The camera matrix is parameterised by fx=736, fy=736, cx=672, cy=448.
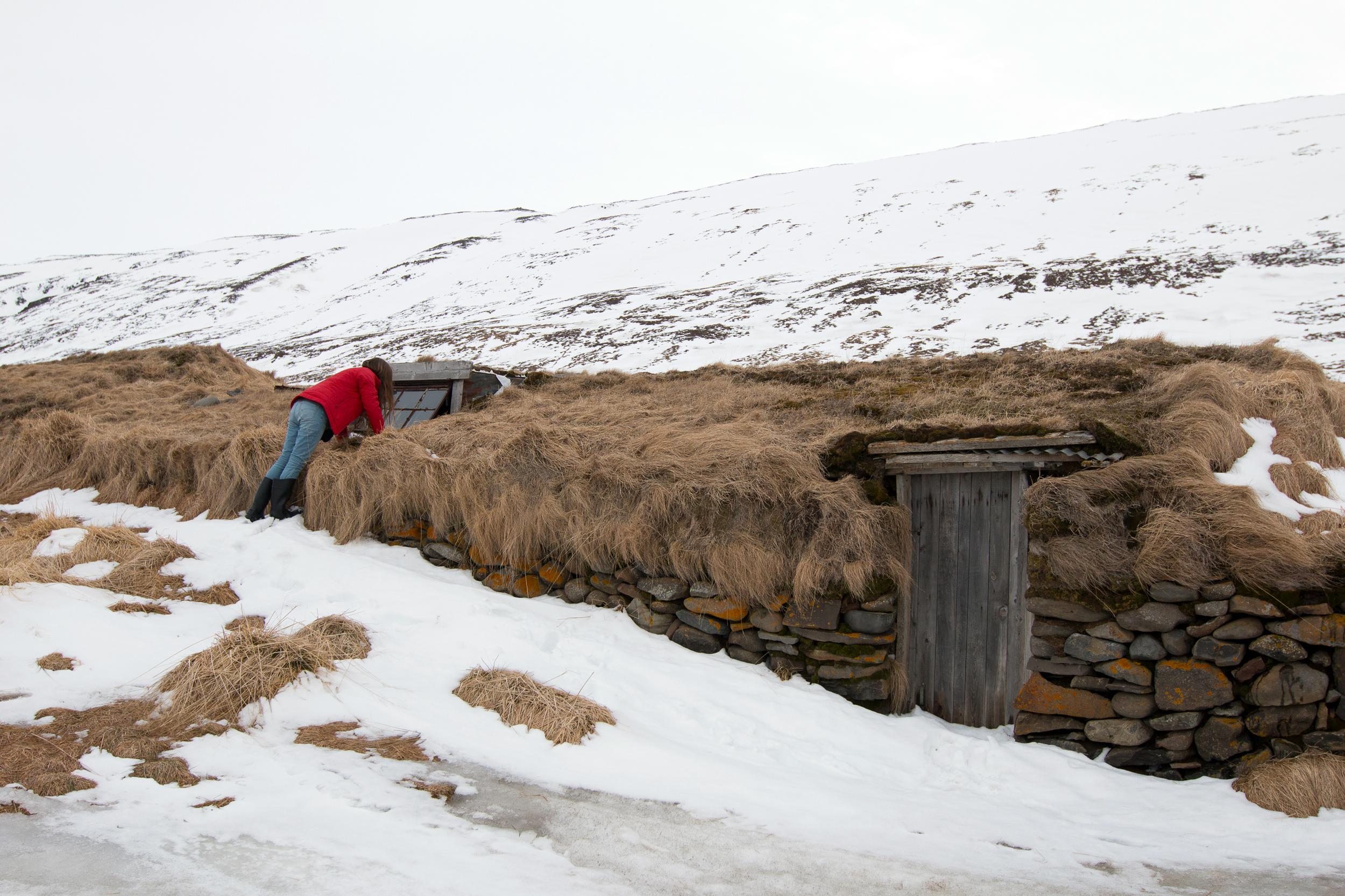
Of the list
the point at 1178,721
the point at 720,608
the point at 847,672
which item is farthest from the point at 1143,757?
the point at 720,608

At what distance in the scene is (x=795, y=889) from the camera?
2859 mm

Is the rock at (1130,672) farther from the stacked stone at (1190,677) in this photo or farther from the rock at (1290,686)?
the rock at (1290,686)

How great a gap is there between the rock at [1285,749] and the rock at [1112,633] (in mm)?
874

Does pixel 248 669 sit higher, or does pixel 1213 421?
pixel 1213 421

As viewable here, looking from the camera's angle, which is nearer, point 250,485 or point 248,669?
point 248,669

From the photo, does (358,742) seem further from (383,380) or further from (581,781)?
(383,380)

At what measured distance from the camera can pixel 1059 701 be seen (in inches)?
183

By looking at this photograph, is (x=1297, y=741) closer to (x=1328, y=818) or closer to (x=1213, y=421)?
(x=1328, y=818)

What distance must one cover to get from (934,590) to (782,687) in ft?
4.68

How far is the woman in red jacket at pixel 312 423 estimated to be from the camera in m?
6.84

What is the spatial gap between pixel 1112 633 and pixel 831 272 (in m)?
18.6

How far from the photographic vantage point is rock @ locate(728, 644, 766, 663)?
535 centimetres

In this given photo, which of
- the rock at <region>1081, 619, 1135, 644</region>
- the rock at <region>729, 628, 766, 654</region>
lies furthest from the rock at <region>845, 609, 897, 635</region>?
the rock at <region>1081, 619, 1135, 644</region>

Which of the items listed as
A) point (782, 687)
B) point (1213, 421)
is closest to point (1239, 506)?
point (1213, 421)
